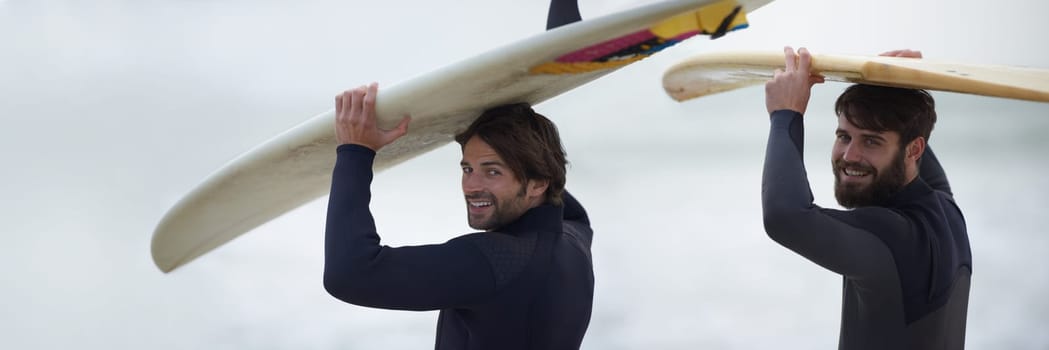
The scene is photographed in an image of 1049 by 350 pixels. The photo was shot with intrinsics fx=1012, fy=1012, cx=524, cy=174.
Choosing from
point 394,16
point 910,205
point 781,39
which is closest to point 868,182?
point 910,205

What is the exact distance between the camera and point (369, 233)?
1.16m

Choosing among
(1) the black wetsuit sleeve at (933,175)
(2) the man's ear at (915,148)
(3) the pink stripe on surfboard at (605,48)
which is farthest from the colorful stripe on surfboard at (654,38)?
(1) the black wetsuit sleeve at (933,175)

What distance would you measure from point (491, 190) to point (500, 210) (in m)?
0.03

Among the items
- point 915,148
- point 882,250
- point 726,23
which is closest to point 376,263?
point 726,23

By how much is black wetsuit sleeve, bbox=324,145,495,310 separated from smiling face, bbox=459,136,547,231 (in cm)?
10

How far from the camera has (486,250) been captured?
1220 mm

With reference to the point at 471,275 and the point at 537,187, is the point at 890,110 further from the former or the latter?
the point at 471,275

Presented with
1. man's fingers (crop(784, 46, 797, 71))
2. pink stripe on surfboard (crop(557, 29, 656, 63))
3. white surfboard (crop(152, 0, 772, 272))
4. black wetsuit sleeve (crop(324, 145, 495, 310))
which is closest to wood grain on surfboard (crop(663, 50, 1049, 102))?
man's fingers (crop(784, 46, 797, 71))

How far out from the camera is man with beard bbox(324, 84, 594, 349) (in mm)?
1158

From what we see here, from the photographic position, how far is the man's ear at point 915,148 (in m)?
1.38

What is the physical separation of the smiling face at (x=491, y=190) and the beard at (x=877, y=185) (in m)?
0.45

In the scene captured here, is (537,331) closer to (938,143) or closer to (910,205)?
(910,205)

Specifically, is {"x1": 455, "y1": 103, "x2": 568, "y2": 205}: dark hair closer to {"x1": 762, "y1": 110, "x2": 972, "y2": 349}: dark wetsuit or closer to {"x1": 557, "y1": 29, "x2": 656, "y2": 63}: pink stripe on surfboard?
{"x1": 557, "y1": 29, "x2": 656, "y2": 63}: pink stripe on surfboard

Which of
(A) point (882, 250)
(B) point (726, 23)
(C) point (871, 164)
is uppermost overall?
(B) point (726, 23)
